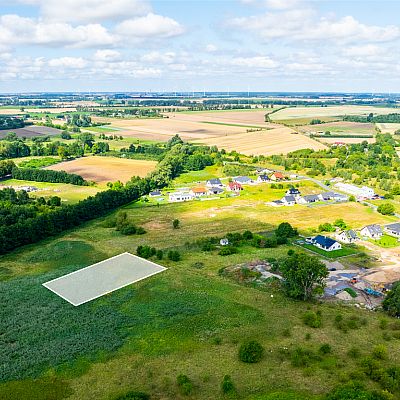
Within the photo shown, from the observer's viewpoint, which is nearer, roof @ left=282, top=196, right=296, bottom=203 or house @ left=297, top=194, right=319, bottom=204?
roof @ left=282, top=196, right=296, bottom=203

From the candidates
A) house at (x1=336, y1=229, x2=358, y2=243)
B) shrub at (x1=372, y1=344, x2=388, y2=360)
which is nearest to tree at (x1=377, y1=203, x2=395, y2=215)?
house at (x1=336, y1=229, x2=358, y2=243)

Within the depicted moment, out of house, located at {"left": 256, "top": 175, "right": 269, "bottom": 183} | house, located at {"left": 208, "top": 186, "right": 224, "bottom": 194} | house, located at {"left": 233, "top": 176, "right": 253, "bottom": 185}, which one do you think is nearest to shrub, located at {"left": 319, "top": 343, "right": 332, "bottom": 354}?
house, located at {"left": 208, "top": 186, "right": 224, "bottom": 194}

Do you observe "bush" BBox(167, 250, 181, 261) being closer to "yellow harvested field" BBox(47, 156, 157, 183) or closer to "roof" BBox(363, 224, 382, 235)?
"roof" BBox(363, 224, 382, 235)

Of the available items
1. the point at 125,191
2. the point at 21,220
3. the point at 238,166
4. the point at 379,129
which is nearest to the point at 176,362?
the point at 21,220

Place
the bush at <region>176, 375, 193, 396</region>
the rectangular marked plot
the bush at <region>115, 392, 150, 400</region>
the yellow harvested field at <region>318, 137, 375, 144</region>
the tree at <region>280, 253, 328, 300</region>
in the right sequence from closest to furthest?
the bush at <region>115, 392, 150, 400</region>, the bush at <region>176, 375, 193, 396</region>, the tree at <region>280, 253, 328, 300</region>, the rectangular marked plot, the yellow harvested field at <region>318, 137, 375, 144</region>

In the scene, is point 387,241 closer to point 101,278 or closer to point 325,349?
point 325,349

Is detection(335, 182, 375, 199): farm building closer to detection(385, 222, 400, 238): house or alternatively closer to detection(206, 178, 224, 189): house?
detection(385, 222, 400, 238): house

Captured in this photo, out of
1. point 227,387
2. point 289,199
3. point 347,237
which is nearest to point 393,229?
point 347,237

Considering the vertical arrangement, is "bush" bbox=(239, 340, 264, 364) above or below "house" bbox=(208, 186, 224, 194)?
above

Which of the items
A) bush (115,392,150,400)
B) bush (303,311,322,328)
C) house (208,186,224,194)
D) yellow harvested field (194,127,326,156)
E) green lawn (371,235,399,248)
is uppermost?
yellow harvested field (194,127,326,156)

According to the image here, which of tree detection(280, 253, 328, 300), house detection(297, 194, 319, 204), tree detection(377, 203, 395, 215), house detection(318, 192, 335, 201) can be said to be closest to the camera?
tree detection(280, 253, 328, 300)
